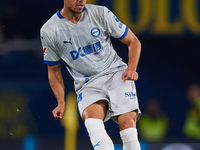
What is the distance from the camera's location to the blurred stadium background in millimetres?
4309

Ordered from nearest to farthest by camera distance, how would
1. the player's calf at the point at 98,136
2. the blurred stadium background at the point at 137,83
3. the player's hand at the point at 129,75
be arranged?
the player's calf at the point at 98,136 < the player's hand at the point at 129,75 < the blurred stadium background at the point at 137,83

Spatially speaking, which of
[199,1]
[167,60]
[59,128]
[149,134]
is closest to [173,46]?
[167,60]

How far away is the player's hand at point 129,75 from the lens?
9.56 feet

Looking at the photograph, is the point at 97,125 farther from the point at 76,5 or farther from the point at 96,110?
the point at 76,5

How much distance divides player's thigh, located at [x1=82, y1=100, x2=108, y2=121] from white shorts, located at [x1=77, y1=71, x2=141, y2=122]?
28 mm

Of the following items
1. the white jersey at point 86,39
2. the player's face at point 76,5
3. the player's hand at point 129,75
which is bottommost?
the player's hand at point 129,75

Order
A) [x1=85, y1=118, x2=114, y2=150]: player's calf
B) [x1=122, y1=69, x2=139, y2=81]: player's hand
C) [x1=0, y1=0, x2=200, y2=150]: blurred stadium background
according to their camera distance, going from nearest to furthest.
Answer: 1. [x1=85, y1=118, x2=114, y2=150]: player's calf
2. [x1=122, y1=69, x2=139, y2=81]: player's hand
3. [x1=0, y1=0, x2=200, y2=150]: blurred stadium background

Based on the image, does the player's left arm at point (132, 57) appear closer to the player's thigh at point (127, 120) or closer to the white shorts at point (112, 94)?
the white shorts at point (112, 94)

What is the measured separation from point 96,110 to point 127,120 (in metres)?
0.20

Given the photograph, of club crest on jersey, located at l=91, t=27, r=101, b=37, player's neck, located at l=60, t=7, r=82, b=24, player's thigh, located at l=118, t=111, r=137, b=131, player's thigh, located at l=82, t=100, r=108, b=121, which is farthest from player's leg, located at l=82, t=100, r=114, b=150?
player's neck, located at l=60, t=7, r=82, b=24

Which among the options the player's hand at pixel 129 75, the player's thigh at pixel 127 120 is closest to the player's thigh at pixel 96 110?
the player's thigh at pixel 127 120

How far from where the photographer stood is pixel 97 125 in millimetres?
2881

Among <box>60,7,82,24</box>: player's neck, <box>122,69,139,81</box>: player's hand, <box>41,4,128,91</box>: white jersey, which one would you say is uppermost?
<box>60,7,82,24</box>: player's neck

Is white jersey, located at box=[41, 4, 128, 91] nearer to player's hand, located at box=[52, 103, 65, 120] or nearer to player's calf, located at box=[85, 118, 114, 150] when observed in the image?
player's hand, located at box=[52, 103, 65, 120]
